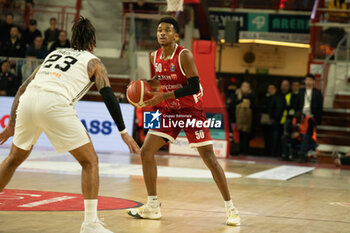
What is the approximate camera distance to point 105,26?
21734 millimetres

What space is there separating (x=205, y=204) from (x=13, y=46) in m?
11.5

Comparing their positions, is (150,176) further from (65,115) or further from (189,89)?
(65,115)

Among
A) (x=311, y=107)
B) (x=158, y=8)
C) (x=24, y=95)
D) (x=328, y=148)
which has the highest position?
(x=158, y=8)

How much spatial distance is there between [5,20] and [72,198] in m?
13.4

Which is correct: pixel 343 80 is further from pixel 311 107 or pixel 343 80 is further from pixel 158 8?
pixel 158 8

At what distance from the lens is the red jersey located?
6.79 m

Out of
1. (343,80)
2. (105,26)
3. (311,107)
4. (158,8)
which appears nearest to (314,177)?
(311,107)

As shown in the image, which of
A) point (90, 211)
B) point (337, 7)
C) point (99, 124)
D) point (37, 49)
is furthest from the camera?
point (337, 7)

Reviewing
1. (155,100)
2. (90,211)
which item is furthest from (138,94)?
(90,211)

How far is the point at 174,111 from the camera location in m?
6.84

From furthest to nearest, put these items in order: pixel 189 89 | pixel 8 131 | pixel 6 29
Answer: pixel 6 29, pixel 189 89, pixel 8 131

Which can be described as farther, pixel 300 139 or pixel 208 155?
pixel 300 139

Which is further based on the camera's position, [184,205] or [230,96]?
[230,96]

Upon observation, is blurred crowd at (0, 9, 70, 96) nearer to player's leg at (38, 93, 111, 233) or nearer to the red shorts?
the red shorts
